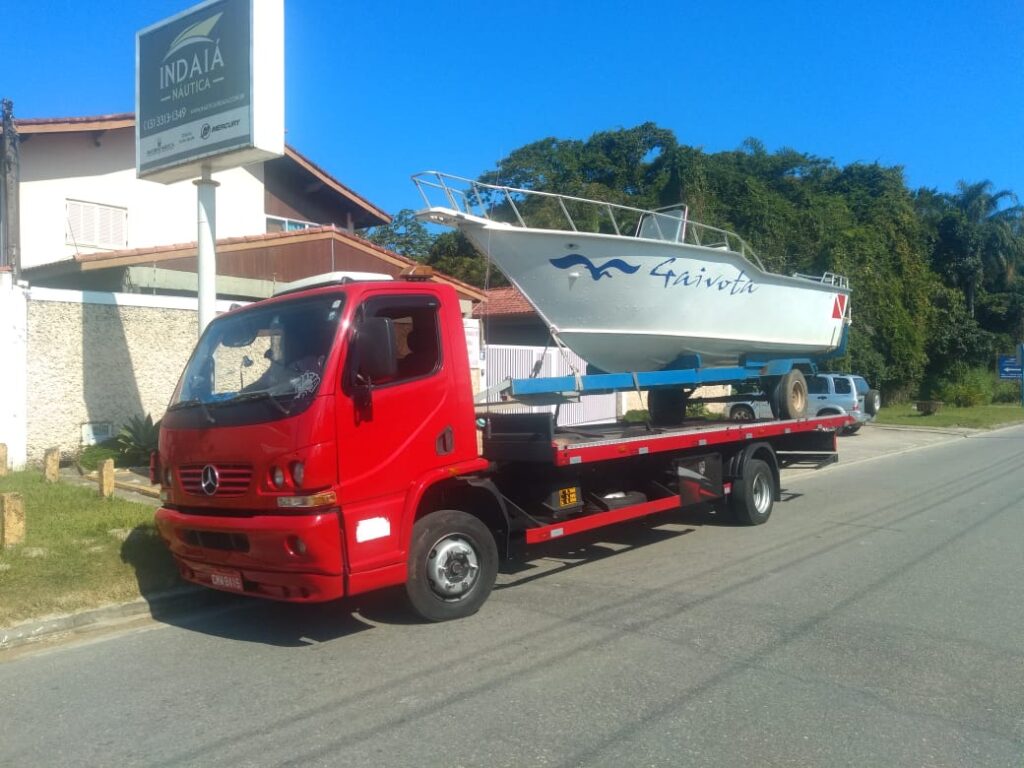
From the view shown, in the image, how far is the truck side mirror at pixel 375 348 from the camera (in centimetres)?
551

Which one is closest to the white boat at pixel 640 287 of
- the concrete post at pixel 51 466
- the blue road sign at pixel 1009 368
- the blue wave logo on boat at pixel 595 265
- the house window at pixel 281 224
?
the blue wave logo on boat at pixel 595 265

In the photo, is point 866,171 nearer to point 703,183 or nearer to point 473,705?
point 703,183

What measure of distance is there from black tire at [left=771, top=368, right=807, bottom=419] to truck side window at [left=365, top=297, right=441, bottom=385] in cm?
719

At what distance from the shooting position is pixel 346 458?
17.9 ft

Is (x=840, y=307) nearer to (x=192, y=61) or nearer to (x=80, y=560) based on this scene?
(x=192, y=61)

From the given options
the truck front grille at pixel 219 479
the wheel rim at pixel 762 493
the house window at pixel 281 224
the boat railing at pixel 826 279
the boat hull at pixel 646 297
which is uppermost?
the house window at pixel 281 224

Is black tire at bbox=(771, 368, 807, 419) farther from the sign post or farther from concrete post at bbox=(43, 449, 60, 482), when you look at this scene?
concrete post at bbox=(43, 449, 60, 482)

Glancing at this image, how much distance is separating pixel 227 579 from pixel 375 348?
74.0 inches

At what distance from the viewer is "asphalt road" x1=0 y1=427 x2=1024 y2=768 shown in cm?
408

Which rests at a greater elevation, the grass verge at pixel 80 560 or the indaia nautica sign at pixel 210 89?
the indaia nautica sign at pixel 210 89

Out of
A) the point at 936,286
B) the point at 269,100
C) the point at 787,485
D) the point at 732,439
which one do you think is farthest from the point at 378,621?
the point at 936,286

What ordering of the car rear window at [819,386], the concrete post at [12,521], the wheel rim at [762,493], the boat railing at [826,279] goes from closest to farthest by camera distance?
the concrete post at [12,521]
the wheel rim at [762,493]
the boat railing at [826,279]
the car rear window at [819,386]

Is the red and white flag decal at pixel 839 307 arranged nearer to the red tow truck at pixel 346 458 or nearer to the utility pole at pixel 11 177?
the red tow truck at pixel 346 458

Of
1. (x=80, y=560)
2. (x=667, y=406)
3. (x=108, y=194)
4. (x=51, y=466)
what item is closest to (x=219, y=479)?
(x=80, y=560)
